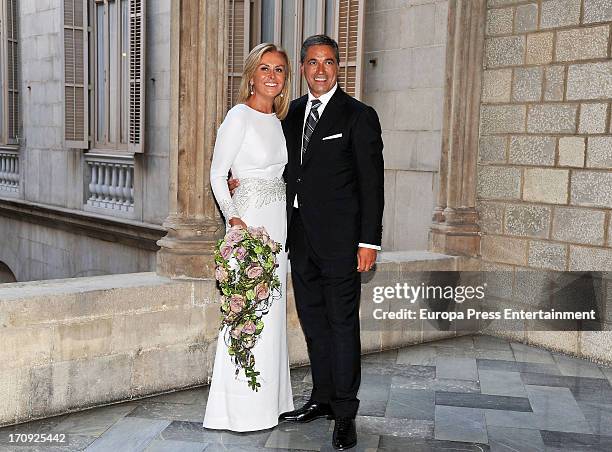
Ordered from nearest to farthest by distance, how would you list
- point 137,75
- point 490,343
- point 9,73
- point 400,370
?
point 400,370
point 490,343
point 137,75
point 9,73

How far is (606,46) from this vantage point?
4.68 metres

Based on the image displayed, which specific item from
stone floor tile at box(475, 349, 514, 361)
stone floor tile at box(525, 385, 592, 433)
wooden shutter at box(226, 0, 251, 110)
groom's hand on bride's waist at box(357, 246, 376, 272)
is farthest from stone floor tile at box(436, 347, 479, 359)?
wooden shutter at box(226, 0, 251, 110)

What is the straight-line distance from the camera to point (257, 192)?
130 inches

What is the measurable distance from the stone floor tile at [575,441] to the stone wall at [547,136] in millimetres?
1547

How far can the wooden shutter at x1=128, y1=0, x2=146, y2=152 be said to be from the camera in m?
8.22

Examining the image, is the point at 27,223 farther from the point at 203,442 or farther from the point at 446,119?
the point at 203,442

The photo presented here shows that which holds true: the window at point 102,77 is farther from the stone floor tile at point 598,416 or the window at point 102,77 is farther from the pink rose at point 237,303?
the stone floor tile at point 598,416

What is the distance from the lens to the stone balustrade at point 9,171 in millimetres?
10945

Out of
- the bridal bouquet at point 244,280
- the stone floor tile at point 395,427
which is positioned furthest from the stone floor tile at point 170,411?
the stone floor tile at point 395,427

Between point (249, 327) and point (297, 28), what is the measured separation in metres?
3.83

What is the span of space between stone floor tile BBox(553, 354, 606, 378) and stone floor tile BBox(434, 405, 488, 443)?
42.1 inches

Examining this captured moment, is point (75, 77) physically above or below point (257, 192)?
above

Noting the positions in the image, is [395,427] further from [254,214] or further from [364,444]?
[254,214]

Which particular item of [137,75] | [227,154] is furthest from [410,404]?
[137,75]
